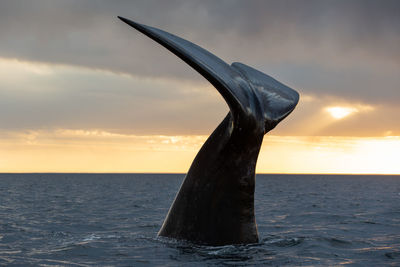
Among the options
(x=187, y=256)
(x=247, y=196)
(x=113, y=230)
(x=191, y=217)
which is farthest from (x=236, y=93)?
(x=113, y=230)

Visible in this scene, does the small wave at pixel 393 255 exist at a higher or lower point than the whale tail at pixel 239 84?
lower

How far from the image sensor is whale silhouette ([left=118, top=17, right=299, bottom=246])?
18.9ft

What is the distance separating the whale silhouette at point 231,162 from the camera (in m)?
5.75

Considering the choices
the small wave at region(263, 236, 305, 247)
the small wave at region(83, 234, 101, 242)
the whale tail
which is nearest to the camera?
the whale tail

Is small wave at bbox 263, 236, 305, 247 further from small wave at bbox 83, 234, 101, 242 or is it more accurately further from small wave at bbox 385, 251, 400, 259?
small wave at bbox 83, 234, 101, 242

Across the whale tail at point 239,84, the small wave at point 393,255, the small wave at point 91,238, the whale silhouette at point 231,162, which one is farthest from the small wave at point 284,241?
the whale tail at point 239,84

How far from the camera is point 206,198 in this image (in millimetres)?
6348

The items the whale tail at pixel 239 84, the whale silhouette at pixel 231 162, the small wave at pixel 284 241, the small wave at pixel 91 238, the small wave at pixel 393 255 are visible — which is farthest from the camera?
the small wave at pixel 91 238

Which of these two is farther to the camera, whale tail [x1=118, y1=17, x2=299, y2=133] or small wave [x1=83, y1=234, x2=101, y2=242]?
small wave [x1=83, y1=234, x2=101, y2=242]

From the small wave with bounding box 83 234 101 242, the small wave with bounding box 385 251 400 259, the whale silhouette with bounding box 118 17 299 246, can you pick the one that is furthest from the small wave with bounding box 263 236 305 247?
the small wave with bounding box 83 234 101 242

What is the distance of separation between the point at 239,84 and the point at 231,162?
1.03 m

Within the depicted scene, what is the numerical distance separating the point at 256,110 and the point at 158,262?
2.94 meters

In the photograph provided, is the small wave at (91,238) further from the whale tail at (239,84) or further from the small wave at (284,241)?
the whale tail at (239,84)

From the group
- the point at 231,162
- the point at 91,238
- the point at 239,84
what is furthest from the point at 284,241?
the point at 239,84
